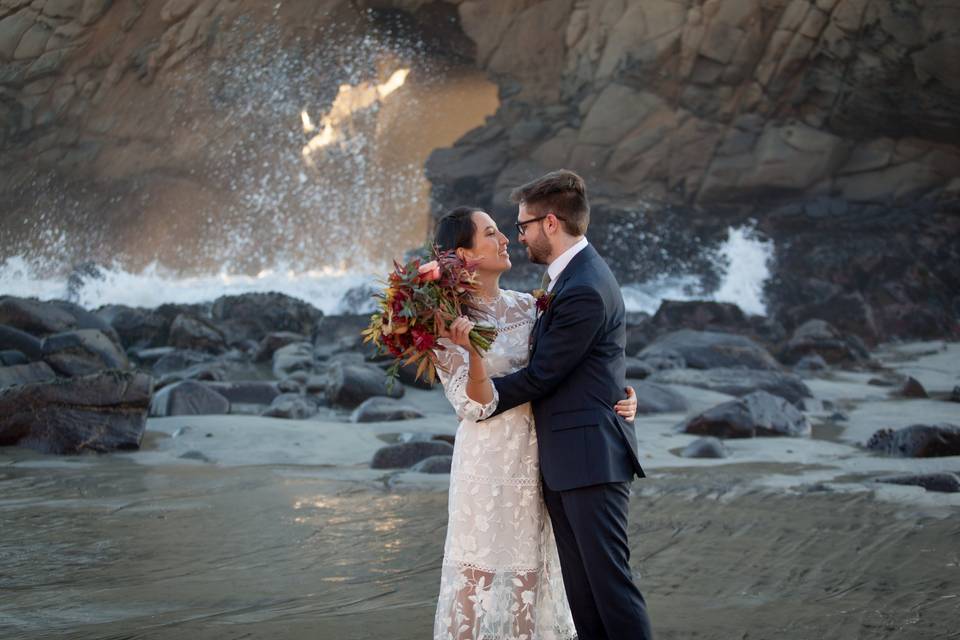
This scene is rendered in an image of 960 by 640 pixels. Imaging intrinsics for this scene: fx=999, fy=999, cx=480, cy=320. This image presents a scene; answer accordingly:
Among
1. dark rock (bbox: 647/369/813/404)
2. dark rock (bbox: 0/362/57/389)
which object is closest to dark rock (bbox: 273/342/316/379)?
dark rock (bbox: 0/362/57/389)

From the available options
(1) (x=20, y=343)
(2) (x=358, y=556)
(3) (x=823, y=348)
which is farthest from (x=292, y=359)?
(2) (x=358, y=556)

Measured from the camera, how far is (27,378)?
33.5 feet

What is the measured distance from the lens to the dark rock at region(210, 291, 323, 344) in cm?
1839

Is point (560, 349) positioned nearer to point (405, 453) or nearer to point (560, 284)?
point (560, 284)

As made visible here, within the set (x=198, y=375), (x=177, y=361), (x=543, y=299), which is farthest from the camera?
(x=177, y=361)

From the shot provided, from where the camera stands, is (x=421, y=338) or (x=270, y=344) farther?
(x=270, y=344)

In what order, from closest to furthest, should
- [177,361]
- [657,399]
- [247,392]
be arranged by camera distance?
[657,399] → [247,392] → [177,361]

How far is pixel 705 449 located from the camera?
7750mm

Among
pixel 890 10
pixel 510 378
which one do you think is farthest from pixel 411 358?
pixel 890 10

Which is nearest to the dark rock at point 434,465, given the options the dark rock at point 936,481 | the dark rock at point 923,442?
the dark rock at point 936,481

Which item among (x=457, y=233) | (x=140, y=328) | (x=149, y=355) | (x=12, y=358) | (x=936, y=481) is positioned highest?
(x=140, y=328)

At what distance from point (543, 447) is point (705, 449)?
4849mm

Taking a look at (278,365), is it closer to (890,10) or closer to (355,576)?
(355,576)

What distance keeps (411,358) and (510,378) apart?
319mm
